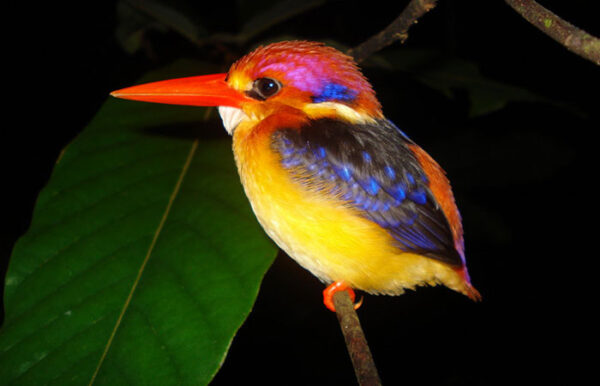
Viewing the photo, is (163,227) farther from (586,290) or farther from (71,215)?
(586,290)

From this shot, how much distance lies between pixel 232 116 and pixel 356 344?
909mm

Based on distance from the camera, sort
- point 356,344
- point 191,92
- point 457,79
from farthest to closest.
→ point 457,79 → point 191,92 → point 356,344

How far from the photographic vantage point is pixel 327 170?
5.29ft

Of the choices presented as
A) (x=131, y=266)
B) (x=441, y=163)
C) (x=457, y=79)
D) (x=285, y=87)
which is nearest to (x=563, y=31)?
(x=285, y=87)

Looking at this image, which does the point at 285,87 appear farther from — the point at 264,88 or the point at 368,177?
the point at 368,177

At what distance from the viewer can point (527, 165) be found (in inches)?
113

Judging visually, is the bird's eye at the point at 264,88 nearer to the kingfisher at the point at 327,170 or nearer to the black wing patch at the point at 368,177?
the kingfisher at the point at 327,170

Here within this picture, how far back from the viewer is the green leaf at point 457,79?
2047 mm

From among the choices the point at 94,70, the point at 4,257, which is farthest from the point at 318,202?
the point at 94,70

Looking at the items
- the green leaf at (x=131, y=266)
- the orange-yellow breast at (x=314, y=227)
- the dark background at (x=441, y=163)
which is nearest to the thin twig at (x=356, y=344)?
the orange-yellow breast at (x=314, y=227)

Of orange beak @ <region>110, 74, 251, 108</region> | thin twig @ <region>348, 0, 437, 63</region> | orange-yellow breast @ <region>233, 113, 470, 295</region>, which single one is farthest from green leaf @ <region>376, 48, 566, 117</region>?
orange beak @ <region>110, 74, 251, 108</region>

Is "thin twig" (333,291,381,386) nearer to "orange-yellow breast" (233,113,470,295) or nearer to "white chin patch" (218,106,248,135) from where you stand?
"orange-yellow breast" (233,113,470,295)

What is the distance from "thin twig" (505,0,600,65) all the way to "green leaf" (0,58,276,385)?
958 mm

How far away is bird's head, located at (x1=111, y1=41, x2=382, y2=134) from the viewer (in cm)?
163
